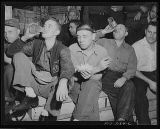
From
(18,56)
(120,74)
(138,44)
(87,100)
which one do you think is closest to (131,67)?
(120,74)

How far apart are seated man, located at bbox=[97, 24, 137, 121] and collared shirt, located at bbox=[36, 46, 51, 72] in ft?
1.64

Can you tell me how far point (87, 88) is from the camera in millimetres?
2973

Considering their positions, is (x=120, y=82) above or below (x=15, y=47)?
below

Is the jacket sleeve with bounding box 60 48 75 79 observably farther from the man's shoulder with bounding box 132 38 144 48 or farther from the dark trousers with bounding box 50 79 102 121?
the man's shoulder with bounding box 132 38 144 48

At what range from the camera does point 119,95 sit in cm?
301

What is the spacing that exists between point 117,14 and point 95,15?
21 cm

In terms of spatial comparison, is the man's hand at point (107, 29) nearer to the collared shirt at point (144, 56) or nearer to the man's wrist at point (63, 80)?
the collared shirt at point (144, 56)

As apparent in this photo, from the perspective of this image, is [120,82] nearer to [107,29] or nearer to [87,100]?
[87,100]

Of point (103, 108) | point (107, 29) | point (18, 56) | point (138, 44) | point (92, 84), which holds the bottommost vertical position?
point (103, 108)

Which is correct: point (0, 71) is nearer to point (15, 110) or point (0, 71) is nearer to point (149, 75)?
point (15, 110)

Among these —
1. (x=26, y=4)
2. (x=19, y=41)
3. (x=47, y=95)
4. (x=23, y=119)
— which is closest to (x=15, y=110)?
(x=23, y=119)

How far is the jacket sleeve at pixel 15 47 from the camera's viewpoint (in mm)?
3033

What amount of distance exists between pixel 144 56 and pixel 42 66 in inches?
38.0

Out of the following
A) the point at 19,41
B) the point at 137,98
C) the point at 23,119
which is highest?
the point at 19,41
